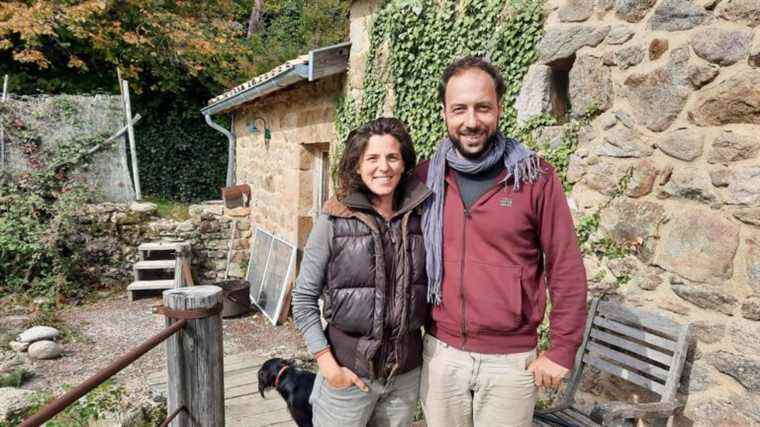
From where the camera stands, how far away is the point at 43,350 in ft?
17.0

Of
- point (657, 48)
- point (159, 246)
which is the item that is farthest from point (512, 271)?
point (159, 246)

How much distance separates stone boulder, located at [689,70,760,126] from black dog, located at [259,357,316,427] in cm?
236

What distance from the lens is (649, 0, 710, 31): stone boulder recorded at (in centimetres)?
213

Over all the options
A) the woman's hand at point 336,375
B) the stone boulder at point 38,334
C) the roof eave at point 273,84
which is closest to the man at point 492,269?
the woman's hand at point 336,375

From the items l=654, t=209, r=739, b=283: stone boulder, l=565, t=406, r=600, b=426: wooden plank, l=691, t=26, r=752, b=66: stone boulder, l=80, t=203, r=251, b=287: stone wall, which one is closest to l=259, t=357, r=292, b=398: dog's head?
l=565, t=406, r=600, b=426: wooden plank

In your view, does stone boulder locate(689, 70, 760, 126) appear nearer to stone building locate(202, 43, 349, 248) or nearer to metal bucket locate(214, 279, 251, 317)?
stone building locate(202, 43, 349, 248)

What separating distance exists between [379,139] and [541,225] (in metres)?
0.63

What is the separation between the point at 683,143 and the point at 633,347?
3.29ft

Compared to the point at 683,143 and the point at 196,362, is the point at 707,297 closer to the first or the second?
the point at 683,143

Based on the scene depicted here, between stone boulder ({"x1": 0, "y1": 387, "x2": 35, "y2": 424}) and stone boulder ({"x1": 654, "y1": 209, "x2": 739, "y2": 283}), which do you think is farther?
stone boulder ({"x1": 0, "y1": 387, "x2": 35, "y2": 424})

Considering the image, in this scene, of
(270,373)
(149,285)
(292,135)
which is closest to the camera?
(270,373)

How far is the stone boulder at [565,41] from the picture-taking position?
101 inches

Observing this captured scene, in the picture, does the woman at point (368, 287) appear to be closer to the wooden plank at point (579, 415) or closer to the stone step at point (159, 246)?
the wooden plank at point (579, 415)

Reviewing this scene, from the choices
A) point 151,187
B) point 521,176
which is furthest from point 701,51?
point 151,187
